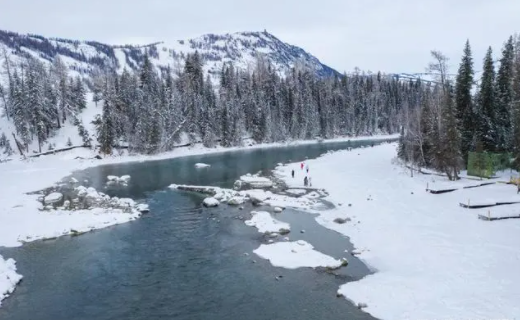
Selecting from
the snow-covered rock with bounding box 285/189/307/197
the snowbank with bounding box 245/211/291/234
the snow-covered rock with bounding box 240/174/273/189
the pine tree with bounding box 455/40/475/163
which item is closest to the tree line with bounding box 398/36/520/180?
the pine tree with bounding box 455/40/475/163

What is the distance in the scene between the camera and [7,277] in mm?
21469

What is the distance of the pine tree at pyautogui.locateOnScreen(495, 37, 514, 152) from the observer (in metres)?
47.3

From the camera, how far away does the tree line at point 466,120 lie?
Answer: 139 ft

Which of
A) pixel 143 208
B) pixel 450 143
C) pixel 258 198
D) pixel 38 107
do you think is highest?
pixel 38 107

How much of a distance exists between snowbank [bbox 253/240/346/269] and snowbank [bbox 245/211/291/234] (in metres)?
3.06

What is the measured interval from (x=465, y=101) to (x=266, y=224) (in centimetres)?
3690

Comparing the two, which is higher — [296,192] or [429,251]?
[296,192]

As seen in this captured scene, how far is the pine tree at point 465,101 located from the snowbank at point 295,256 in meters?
32.8

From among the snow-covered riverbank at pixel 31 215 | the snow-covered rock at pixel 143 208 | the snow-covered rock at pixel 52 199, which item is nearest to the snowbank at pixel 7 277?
the snow-covered riverbank at pixel 31 215

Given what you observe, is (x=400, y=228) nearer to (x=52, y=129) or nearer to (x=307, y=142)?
(x=52, y=129)

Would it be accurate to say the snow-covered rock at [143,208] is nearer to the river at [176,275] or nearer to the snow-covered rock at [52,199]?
the river at [176,275]

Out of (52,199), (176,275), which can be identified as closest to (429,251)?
(176,275)

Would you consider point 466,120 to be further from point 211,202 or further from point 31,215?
point 31,215

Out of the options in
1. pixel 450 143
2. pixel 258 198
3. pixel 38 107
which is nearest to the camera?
pixel 258 198
